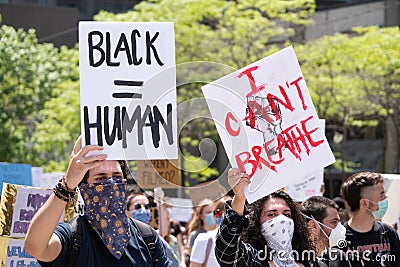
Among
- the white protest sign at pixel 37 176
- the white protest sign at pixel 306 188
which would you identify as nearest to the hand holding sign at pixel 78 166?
the white protest sign at pixel 306 188

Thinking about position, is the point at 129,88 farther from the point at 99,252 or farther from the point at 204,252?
the point at 204,252

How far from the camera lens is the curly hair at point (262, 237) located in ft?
14.9

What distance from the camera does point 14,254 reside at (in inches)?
228

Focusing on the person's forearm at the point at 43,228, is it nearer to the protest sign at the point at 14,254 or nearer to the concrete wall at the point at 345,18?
the protest sign at the point at 14,254

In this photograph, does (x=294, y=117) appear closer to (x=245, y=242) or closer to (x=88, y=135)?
(x=245, y=242)

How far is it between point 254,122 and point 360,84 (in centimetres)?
1516

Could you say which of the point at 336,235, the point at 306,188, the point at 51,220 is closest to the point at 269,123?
the point at 51,220

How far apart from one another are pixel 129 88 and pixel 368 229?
2802 millimetres

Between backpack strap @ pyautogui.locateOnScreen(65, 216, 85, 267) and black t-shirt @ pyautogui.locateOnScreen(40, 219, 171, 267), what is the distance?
15 mm

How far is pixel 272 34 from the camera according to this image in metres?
19.1

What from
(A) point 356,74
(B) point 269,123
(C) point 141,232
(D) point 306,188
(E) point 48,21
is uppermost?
(E) point 48,21

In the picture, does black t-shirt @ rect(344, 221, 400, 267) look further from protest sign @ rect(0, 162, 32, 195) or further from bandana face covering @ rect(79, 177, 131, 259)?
protest sign @ rect(0, 162, 32, 195)

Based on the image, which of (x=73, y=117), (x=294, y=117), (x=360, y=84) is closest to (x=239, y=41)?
(x=360, y=84)

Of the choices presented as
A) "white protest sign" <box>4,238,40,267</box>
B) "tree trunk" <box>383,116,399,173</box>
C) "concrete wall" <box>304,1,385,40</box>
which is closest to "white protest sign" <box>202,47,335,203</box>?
"white protest sign" <box>4,238,40,267</box>
